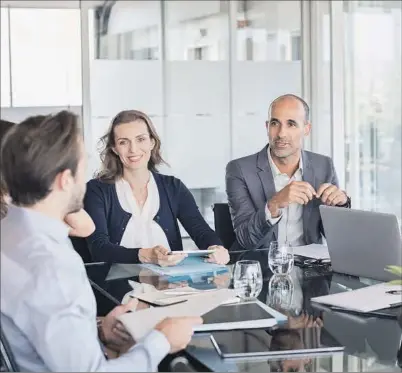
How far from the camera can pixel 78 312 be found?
167 centimetres

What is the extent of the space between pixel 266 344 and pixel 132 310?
0.44 metres

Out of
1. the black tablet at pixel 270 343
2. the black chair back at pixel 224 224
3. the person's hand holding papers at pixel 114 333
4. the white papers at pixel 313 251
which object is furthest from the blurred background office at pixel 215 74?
the black tablet at pixel 270 343

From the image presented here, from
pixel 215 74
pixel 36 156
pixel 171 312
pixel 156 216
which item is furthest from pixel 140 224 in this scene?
pixel 215 74

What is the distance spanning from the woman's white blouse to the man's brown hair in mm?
1656

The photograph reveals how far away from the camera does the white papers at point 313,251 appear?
3.09m

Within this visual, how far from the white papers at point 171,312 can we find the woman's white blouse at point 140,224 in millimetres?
1151

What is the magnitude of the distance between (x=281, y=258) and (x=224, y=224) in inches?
47.3

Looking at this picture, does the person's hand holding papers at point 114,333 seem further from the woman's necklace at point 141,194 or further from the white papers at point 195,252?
the woman's necklace at point 141,194

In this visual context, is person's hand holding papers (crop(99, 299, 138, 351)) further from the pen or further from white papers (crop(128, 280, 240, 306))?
the pen

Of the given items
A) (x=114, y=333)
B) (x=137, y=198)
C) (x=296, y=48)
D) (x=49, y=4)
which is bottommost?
(x=114, y=333)

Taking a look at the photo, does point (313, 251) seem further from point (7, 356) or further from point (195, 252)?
point (7, 356)

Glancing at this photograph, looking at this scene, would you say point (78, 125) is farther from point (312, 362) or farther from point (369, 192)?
point (369, 192)

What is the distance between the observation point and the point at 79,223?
2416 millimetres

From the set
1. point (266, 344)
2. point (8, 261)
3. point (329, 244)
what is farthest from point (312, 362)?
point (329, 244)
